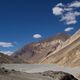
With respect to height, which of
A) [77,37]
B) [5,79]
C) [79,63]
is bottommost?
[5,79]

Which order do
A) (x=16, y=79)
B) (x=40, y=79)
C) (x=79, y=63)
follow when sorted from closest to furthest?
(x=16, y=79) → (x=40, y=79) → (x=79, y=63)

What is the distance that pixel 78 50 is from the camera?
113 metres

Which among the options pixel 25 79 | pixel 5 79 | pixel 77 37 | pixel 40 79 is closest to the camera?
pixel 5 79

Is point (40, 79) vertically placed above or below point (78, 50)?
below

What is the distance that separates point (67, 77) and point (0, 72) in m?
8.70

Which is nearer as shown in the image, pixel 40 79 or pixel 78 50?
pixel 40 79

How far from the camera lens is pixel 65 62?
11131 centimetres

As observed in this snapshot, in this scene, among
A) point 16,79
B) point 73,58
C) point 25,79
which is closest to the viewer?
point 16,79

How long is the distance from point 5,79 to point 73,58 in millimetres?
91428

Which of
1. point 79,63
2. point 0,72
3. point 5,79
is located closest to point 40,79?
point 0,72

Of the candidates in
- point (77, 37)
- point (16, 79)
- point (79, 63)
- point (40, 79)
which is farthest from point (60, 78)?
point (77, 37)

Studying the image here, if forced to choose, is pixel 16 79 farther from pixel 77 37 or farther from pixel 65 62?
pixel 77 37

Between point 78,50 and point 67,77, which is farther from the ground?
point 78,50

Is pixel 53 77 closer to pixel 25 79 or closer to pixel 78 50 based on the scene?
pixel 25 79
